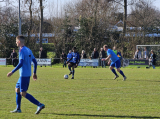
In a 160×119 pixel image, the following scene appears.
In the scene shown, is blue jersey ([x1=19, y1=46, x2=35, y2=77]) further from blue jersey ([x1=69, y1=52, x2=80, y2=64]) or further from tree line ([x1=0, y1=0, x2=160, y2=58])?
tree line ([x1=0, y1=0, x2=160, y2=58])

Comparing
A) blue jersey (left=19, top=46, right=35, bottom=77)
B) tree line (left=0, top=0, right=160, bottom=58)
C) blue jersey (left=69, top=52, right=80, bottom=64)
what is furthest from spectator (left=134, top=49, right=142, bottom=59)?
blue jersey (left=19, top=46, right=35, bottom=77)

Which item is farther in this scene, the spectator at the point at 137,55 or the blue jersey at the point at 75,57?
the spectator at the point at 137,55

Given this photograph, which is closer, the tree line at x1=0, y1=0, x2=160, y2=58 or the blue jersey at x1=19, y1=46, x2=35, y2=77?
the blue jersey at x1=19, y1=46, x2=35, y2=77

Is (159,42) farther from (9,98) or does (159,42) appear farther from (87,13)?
(9,98)

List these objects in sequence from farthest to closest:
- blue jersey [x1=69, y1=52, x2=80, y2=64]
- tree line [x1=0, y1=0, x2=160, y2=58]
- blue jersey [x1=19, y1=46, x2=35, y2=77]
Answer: tree line [x1=0, y1=0, x2=160, y2=58], blue jersey [x1=69, y1=52, x2=80, y2=64], blue jersey [x1=19, y1=46, x2=35, y2=77]

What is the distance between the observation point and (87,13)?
1634 inches

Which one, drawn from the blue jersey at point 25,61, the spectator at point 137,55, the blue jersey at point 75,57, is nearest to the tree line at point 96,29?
the spectator at point 137,55

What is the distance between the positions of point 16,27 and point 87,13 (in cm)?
967

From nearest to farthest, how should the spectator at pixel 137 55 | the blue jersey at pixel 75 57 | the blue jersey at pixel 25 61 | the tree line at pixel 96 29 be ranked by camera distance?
the blue jersey at pixel 25 61 → the blue jersey at pixel 75 57 → the spectator at pixel 137 55 → the tree line at pixel 96 29


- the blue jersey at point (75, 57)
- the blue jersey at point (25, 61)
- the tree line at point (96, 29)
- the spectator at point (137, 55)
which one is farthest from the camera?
the tree line at point (96, 29)

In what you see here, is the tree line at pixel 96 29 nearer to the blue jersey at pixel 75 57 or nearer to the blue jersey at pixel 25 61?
the blue jersey at pixel 75 57

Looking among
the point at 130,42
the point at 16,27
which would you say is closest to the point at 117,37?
the point at 130,42

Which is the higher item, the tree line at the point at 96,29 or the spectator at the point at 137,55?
the tree line at the point at 96,29

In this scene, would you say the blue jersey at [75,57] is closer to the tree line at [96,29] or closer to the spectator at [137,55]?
the spectator at [137,55]
